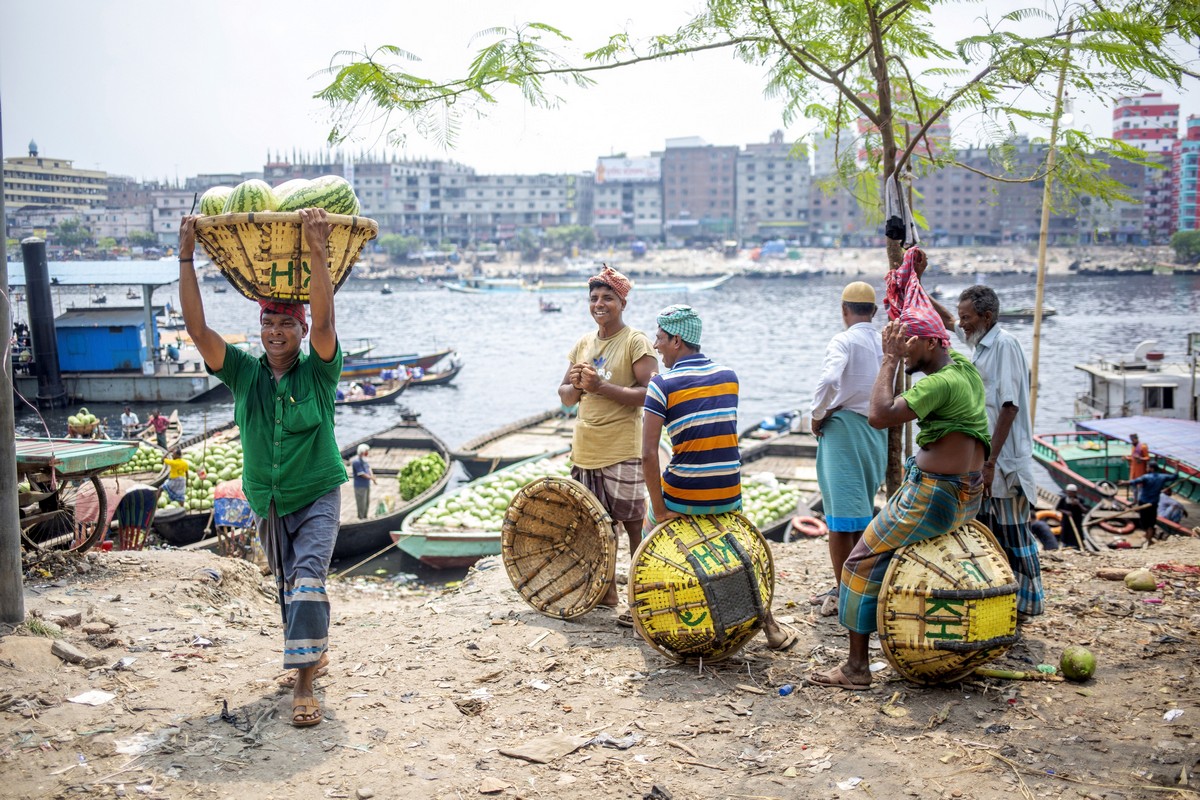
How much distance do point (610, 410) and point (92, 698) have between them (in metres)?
3.12

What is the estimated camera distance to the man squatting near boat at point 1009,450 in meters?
5.35

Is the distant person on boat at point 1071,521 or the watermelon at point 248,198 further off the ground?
the watermelon at point 248,198

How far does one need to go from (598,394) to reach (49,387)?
33.9 m

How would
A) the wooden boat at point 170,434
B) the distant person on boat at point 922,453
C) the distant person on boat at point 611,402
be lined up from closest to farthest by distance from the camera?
the distant person on boat at point 922,453, the distant person on boat at point 611,402, the wooden boat at point 170,434

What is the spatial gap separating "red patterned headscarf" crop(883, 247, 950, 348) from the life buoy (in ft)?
21.2

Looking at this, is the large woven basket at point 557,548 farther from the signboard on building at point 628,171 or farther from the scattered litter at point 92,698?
the signboard on building at point 628,171

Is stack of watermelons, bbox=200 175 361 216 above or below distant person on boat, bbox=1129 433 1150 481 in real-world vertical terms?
above

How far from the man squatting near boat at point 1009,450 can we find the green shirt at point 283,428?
360cm

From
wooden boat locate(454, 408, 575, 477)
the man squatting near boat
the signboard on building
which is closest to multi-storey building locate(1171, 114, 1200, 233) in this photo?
the signboard on building

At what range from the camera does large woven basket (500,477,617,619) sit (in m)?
5.87

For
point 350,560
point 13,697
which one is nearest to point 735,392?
point 13,697

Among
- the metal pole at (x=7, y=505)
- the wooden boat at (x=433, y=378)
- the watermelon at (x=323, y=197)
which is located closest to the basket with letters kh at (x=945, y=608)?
the watermelon at (x=323, y=197)

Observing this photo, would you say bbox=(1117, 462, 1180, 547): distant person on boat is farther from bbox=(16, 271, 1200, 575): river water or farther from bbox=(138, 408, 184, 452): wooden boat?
bbox=(138, 408, 184, 452): wooden boat

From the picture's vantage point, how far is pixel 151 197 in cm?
5806
